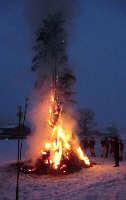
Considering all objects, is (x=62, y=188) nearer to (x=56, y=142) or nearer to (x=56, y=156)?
(x=56, y=156)

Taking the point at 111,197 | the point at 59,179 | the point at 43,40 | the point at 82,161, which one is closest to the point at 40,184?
the point at 59,179

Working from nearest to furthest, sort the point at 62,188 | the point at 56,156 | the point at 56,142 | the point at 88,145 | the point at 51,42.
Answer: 1. the point at 62,188
2. the point at 56,156
3. the point at 56,142
4. the point at 51,42
5. the point at 88,145

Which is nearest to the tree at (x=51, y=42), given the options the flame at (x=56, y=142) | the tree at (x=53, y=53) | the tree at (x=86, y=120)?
the tree at (x=53, y=53)

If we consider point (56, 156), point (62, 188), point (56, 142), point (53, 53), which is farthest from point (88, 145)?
point (62, 188)

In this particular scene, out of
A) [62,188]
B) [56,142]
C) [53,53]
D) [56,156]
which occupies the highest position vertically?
[53,53]

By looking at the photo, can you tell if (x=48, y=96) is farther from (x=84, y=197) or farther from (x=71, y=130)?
(x=84, y=197)

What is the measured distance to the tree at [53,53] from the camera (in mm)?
→ 13383

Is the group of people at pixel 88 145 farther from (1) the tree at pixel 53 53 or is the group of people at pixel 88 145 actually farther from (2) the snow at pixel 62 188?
(2) the snow at pixel 62 188

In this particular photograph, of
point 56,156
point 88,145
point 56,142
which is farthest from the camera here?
point 88,145

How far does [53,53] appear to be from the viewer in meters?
13.5

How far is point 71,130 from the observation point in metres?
14.4

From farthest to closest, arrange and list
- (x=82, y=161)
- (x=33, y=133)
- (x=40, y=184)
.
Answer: (x=33, y=133) → (x=82, y=161) → (x=40, y=184)

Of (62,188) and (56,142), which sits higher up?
(56,142)

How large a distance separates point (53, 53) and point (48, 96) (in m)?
2.95
